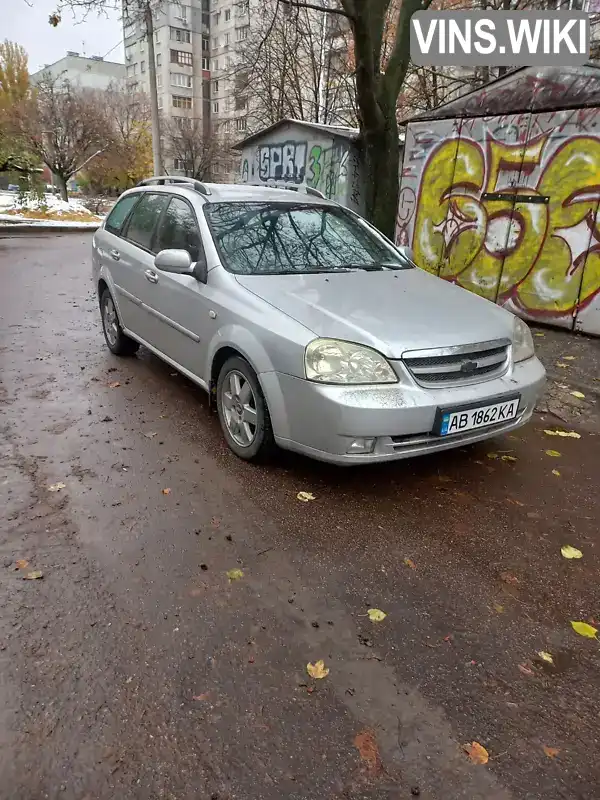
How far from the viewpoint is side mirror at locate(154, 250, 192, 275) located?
379 cm

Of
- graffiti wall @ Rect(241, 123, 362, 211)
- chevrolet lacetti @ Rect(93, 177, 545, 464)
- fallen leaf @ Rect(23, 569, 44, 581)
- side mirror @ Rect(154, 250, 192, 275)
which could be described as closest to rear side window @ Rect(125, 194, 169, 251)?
chevrolet lacetti @ Rect(93, 177, 545, 464)

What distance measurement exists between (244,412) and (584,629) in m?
2.15

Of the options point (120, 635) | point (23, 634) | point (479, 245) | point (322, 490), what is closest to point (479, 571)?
point (322, 490)

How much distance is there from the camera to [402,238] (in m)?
8.88

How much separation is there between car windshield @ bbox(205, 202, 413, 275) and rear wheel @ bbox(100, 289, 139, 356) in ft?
6.47

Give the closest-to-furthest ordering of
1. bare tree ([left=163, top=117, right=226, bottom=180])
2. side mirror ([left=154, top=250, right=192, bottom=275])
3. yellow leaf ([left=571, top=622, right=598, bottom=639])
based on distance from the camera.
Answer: yellow leaf ([left=571, top=622, right=598, bottom=639])
side mirror ([left=154, top=250, right=192, bottom=275])
bare tree ([left=163, top=117, right=226, bottom=180])

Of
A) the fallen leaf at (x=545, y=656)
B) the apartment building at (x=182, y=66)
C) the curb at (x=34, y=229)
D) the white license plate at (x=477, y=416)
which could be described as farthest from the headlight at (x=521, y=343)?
the apartment building at (x=182, y=66)

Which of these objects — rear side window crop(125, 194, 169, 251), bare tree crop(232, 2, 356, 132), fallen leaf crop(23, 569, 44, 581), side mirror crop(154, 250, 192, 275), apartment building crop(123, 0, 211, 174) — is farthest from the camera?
apartment building crop(123, 0, 211, 174)

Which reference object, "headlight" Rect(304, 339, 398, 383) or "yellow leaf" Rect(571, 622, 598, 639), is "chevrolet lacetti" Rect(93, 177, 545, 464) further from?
"yellow leaf" Rect(571, 622, 598, 639)

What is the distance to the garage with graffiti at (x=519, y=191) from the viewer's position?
6566 mm

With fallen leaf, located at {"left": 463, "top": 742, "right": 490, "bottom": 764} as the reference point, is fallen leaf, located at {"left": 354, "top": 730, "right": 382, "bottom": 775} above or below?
above

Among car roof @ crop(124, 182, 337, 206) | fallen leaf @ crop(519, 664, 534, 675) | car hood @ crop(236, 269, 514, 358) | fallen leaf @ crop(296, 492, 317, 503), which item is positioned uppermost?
car roof @ crop(124, 182, 337, 206)

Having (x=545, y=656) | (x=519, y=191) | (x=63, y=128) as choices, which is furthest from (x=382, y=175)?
(x=63, y=128)

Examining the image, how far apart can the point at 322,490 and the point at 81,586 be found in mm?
1447
